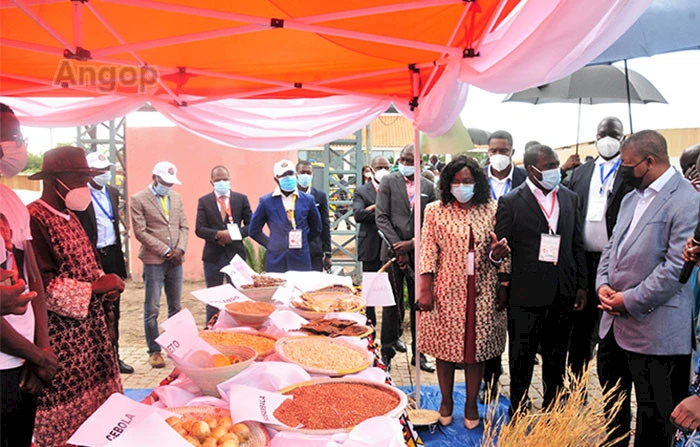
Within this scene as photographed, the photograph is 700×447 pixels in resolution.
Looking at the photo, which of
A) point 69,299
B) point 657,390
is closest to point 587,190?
point 657,390

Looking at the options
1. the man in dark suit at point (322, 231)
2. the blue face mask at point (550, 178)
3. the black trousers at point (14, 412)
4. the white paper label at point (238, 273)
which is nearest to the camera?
the black trousers at point (14, 412)

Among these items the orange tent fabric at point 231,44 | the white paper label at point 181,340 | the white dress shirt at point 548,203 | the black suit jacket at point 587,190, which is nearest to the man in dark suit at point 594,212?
the black suit jacket at point 587,190

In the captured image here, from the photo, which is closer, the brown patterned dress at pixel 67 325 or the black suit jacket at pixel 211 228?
the brown patterned dress at pixel 67 325

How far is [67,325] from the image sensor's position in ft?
8.52

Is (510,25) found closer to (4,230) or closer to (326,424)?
(326,424)

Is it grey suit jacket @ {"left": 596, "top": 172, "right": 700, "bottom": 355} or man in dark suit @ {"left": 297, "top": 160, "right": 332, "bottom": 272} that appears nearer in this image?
grey suit jacket @ {"left": 596, "top": 172, "right": 700, "bottom": 355}

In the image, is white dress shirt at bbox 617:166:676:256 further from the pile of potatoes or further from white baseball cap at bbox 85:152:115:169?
white baseball cap at bbox 85:152:115:169

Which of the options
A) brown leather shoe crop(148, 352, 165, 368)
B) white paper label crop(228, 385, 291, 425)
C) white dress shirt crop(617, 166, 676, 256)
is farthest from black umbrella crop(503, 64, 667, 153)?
white paper label crop(228, 385, 291, 425)

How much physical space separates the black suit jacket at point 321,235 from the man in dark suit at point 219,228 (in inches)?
32.4

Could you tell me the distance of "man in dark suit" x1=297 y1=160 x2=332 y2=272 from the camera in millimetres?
5848

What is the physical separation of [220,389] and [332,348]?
0.69 meters

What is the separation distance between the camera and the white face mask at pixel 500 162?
4.52 m

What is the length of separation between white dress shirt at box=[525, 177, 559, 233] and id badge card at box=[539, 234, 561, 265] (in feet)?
0.35

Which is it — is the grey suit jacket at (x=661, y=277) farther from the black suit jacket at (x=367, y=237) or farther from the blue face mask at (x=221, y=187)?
the blue face mask at (x=221, y=187)
